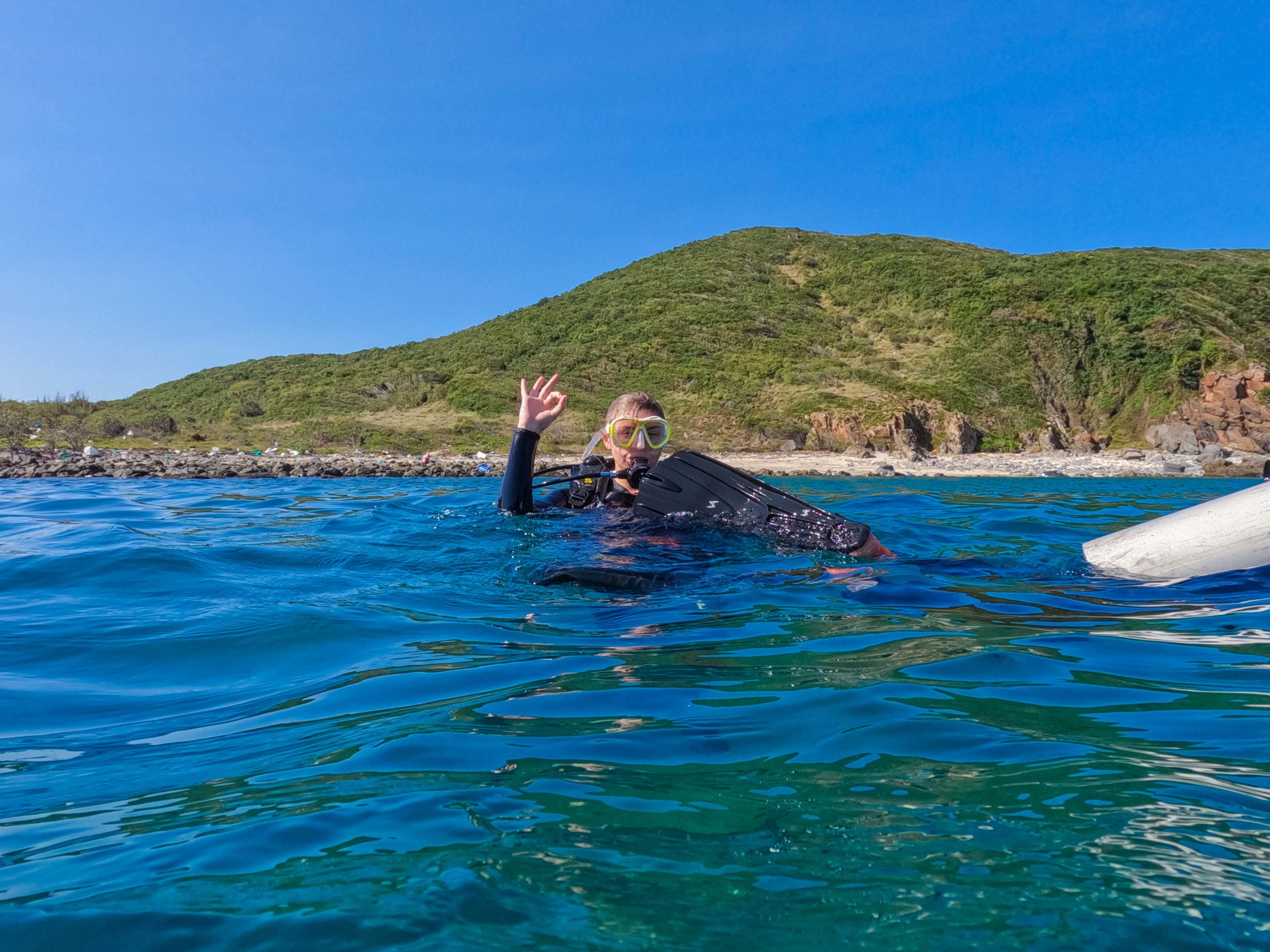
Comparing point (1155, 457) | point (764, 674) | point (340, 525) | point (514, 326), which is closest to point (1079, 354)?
point (1155, 457)

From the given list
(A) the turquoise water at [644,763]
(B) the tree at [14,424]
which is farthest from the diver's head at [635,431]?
(B) the tree at [14,424]

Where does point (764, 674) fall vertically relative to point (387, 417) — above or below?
below

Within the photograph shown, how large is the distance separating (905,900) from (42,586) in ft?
15.4

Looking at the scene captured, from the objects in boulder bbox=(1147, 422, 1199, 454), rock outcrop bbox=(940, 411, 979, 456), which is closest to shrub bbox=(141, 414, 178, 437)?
rock outcrop bbox=(940, 411, 979, 456)

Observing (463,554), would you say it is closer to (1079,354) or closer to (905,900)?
(905,900)

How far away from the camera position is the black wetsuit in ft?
16.2

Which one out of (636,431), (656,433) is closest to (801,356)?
(656,433)

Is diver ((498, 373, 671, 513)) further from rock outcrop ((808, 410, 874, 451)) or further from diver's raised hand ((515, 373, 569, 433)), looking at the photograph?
rock outcrop ((808, 410, 874, 451))

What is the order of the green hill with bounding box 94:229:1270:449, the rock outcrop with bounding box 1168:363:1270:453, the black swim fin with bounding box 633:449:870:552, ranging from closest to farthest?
1. the black swim fin with bounding box 633:449:870:552
2. the rock outcrop with bounding box 1168:363:1270:453
3. the green hill with bounding box 94:229:1270:449

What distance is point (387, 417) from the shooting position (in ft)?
101

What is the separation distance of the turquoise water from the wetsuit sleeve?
0.78 meters

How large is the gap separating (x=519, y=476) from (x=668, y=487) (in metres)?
0.93

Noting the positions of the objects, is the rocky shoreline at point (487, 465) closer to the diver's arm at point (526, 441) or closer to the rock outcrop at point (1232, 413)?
the rock outcrop at point (1232, 413)

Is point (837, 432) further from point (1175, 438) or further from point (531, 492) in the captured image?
point (531, 492)
